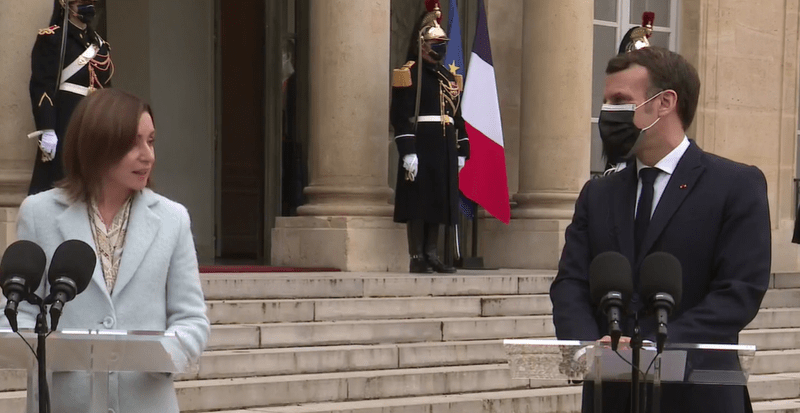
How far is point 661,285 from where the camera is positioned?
3303mm

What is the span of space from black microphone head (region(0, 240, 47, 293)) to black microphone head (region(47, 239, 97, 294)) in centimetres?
3

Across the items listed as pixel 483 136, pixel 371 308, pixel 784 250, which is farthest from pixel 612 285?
pixel 784 250

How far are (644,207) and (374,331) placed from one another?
18.6 ft

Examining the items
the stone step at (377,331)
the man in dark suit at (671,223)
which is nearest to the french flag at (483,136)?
the stone step at (377,331)

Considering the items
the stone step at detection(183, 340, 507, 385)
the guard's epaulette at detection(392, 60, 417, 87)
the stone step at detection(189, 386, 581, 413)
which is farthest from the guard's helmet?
the stone step at detection(189, 386, 581, 413)

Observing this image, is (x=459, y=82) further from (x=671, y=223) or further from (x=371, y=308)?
(x=671, y=223)

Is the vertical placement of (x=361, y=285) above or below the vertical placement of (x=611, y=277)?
below

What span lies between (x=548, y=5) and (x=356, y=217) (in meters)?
2.92

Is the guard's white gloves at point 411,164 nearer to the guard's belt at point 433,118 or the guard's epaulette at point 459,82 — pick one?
the guard's belt at point 433,118

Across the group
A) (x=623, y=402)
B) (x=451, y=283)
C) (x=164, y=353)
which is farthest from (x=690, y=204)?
(x=451, y=283)

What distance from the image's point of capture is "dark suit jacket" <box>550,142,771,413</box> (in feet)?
12.3

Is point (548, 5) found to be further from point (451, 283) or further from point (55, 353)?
point (55, 353)

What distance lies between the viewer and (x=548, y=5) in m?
13.1

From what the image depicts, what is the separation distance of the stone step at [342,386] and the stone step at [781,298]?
3.48 metres
